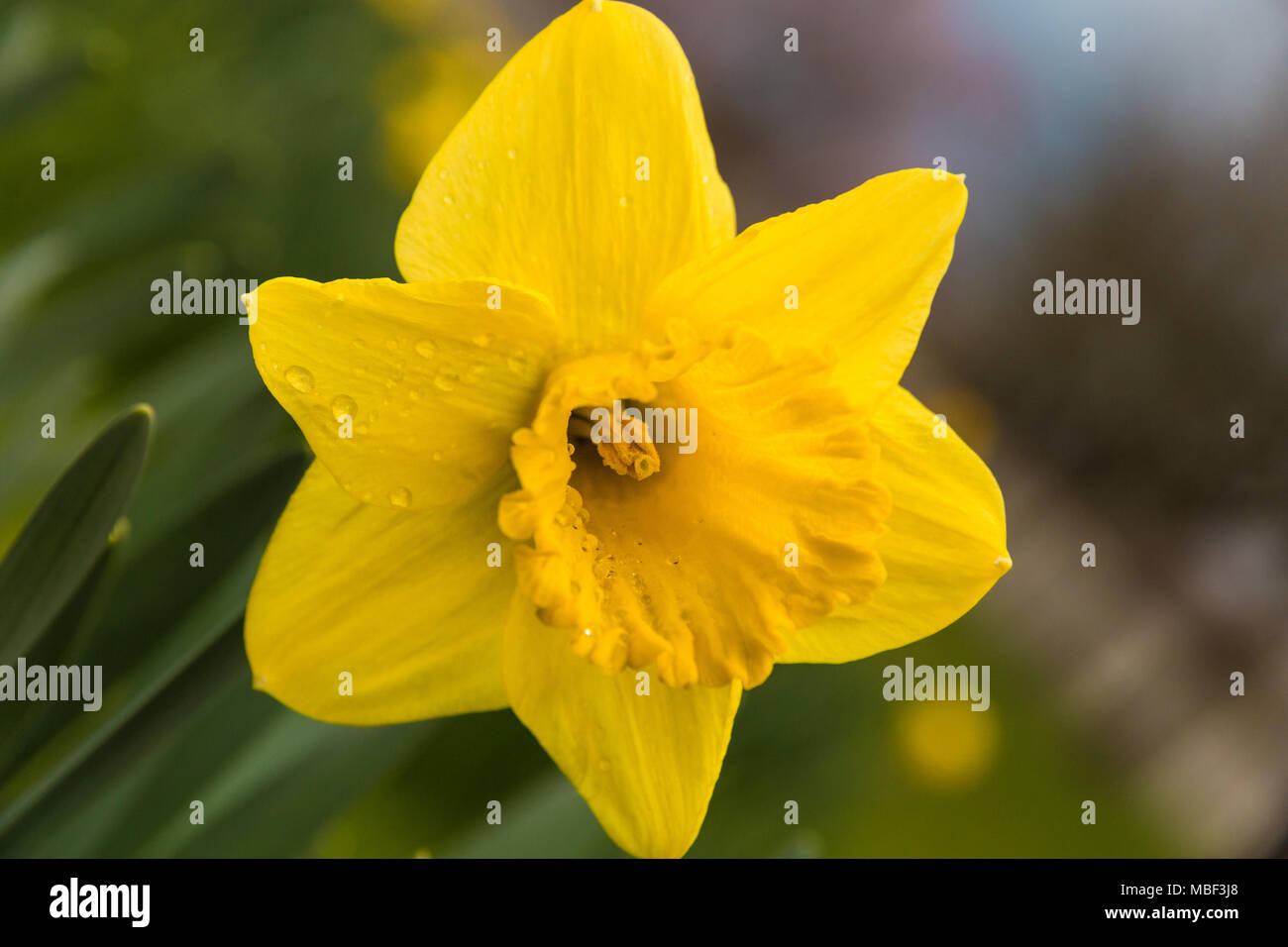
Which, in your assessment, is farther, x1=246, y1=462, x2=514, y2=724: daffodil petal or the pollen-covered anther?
the pollen-covered anther

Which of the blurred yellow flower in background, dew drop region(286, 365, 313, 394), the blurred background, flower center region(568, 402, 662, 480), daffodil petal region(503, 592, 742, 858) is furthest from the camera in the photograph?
the blurred yellow flower in background

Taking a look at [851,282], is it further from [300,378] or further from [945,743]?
[945,743]

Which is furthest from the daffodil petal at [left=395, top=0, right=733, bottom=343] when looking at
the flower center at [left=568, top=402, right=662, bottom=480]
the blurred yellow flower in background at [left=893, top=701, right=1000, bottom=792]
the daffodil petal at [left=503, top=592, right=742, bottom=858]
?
the blurred yellow flower in background at [left=893, top=701, right=1000, bottom=792]

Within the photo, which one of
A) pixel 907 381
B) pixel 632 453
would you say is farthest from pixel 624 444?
pixel 907 381

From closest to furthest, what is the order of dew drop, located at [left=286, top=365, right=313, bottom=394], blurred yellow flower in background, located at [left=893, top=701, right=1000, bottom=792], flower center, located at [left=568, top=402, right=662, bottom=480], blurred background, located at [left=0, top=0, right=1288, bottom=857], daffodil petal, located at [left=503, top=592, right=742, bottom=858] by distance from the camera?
1. dew drop, located at [left=286, top=365, right=313, bottom=394]
2. daffodil petal, located at [left=503, top=592, right=742, bottom=858]
3. flower center, located at [left=568, top=402, right=662, bottom=480]
4. blurred background, located at [left=0, top=0, right=1288, bottom=857]
5. blurred yellow flower in background, located at [left=893, top=701, right=1000, bottom=792]

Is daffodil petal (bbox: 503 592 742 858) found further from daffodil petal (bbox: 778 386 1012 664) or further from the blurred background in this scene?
the blurred background
